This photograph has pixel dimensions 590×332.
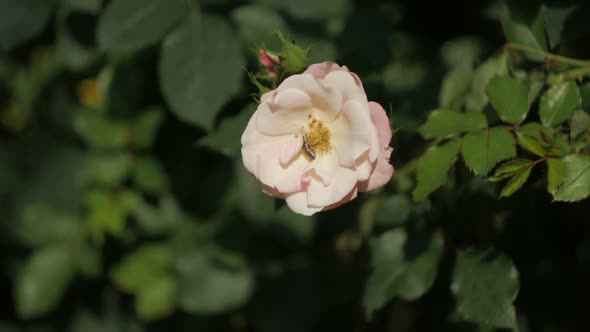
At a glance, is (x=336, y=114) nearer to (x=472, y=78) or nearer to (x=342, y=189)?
(x=342, y=189)

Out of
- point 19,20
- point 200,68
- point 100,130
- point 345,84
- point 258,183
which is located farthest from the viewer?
point 100,130

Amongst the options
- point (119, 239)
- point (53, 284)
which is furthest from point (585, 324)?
point (53, 284)

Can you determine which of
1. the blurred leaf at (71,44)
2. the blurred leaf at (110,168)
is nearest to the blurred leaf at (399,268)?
the blurred leaf at (110,168)

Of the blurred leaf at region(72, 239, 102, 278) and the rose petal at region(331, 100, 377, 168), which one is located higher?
the rose petal at region(331, 100, 377, 168)

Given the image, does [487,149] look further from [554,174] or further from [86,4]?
[86,4]

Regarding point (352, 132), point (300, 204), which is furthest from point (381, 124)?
point (300, 204)

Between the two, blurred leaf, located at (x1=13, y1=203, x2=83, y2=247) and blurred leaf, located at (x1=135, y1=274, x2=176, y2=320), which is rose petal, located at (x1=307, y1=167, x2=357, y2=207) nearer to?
blurred leaf, located at (x1=135, y1=274, x2=176, y2=320)

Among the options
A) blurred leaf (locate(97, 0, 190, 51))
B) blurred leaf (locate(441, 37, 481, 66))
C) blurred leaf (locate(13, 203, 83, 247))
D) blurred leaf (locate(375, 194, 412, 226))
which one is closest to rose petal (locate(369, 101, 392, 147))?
blurred leaf (locate(375, 194, 412, 226))
